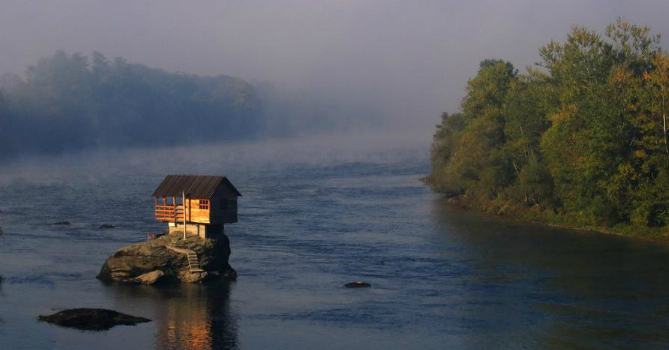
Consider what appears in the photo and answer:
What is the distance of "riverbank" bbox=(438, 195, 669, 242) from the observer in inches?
2943

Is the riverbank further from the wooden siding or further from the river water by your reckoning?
the wooden siding

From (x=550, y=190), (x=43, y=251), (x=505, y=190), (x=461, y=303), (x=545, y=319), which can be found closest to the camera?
(x=545, y=319)

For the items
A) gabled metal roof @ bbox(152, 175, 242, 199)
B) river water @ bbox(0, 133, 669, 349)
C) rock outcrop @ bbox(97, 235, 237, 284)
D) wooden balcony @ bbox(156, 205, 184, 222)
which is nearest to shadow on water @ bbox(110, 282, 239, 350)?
river water @ bbox(0, 133, 669, 349)

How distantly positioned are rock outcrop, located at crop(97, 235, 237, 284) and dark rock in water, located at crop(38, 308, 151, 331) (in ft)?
30.5

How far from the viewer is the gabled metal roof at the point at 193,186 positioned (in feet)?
192

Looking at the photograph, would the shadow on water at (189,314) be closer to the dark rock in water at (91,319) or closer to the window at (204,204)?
the dark rock in water at (91,319)

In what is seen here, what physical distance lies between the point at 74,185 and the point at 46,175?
1867 centimetres

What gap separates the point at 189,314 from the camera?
49.9 meters

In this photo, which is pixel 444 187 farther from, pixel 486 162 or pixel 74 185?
pixel 74 185

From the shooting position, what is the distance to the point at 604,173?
7619 centimetres

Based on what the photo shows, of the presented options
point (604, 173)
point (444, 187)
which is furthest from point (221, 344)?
point (444, 187)

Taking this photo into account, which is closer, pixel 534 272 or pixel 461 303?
pixel 461 303

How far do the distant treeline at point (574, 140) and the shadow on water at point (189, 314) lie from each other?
37197 millimetres

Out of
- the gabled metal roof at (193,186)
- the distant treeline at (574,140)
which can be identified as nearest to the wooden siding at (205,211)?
the gabled metal roof at (193,186)
